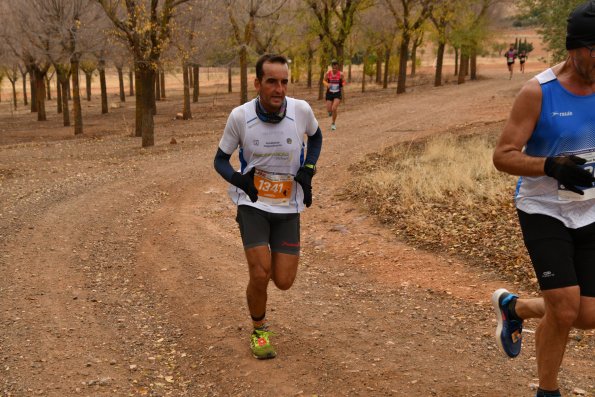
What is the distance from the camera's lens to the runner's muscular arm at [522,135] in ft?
11.1

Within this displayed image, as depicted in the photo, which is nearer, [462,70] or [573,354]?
[573,354]

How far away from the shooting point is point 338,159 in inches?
567

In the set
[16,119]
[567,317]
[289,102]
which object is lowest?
[16,119]

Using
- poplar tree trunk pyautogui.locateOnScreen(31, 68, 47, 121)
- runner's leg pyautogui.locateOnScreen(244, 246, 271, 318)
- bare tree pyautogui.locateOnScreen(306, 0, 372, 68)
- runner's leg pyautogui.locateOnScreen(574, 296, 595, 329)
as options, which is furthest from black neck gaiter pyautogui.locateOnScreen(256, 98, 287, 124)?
poplar tree trunk pyautogui.locateOnScreen(31, 68, 47, 121)

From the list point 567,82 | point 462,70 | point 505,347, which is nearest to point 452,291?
point 505,347

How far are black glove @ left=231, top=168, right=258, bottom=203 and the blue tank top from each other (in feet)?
6.09

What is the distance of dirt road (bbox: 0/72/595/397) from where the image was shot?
4520mm

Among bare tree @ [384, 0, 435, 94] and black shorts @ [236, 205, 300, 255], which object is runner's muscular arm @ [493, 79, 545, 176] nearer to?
black shorts @ [236, 205, 300, 255]

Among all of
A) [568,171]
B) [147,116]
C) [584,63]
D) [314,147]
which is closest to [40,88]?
[147,116]

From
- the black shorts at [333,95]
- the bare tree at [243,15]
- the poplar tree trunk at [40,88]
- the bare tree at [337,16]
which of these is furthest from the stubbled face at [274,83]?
the poplar tree trunk at [40,88]

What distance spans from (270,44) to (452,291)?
111 feet

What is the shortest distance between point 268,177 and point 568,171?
2161 mm

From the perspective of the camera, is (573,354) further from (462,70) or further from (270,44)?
(462,70)

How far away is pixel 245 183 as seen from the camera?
461 cm
